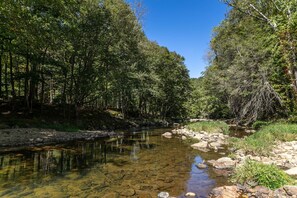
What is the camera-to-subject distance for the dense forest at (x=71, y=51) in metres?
13.5

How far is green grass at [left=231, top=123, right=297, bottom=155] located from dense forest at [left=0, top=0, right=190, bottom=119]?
13471 mm

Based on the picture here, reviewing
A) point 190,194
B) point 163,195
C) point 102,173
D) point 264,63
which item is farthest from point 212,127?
point 163,195

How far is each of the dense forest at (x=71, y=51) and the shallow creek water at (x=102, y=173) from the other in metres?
7.25

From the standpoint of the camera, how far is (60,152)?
12.6 m

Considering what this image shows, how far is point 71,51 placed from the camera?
784 inches

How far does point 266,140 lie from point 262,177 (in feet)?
23.9

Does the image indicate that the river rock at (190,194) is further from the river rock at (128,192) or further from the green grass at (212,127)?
the green grass at (212,127)

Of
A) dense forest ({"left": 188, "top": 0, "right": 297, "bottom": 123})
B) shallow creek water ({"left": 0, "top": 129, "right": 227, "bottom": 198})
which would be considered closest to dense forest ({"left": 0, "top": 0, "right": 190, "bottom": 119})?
shallow creek water ({"left": 0, "top": 129, "right": 227, "bottom": 198})

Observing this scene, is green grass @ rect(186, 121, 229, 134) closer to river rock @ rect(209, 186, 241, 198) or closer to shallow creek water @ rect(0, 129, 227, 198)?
shallow creek water @ rect(0, 129, 227, 198)

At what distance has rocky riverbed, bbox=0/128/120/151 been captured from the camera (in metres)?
13.6

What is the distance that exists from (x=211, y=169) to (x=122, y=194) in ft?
15.7

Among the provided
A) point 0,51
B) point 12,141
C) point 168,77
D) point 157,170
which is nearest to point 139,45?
point 168,77

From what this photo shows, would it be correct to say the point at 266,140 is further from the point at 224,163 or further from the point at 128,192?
the point at 128,192

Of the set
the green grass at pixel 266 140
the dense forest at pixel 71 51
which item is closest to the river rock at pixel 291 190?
the green grass at pixel 266 140
